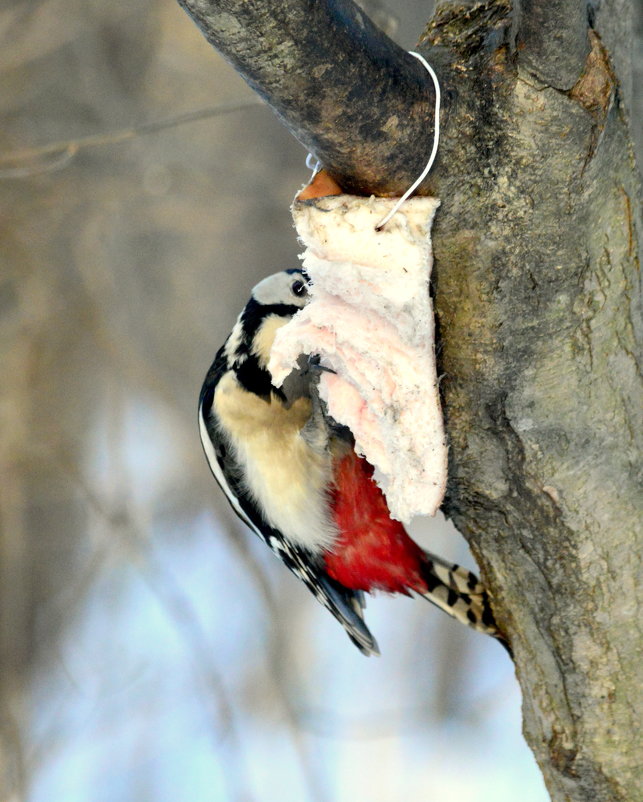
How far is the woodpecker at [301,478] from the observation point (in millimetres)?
1521

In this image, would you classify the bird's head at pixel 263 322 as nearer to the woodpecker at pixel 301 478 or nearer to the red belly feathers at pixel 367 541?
the woodpecker at pixel 301 478

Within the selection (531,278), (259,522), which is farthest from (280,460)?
(531,278)

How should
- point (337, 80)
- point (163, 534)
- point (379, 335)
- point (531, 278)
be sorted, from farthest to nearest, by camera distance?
point (163, 534)
point (379, 335)
point (531, 278)
point (337, 80)

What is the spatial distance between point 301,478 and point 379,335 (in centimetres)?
55

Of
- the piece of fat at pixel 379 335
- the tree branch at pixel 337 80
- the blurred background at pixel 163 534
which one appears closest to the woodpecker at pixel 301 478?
the piece of fat at pixel 379 335

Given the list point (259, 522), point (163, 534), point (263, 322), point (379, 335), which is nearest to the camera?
point (379, 335)

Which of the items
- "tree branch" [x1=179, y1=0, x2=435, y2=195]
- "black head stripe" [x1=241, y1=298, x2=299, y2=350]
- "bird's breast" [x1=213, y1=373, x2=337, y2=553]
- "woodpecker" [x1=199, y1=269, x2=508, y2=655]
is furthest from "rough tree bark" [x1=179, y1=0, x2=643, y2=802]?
"black head stripe" [x1=241, y1=298, x2=299, y2=350]

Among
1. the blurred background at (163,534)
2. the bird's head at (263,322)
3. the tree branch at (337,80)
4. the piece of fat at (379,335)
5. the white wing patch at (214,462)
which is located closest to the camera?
the tree branch at (337,80)

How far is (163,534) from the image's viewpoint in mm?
3770

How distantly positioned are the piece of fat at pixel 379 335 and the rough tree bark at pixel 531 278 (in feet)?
0.09

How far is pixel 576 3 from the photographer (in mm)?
794

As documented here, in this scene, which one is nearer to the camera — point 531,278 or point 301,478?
point 531,278

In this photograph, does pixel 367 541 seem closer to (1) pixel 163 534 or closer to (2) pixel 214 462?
(2) pixel 214 462

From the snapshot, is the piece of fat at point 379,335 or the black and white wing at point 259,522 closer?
the piece of fat at point 379,335
